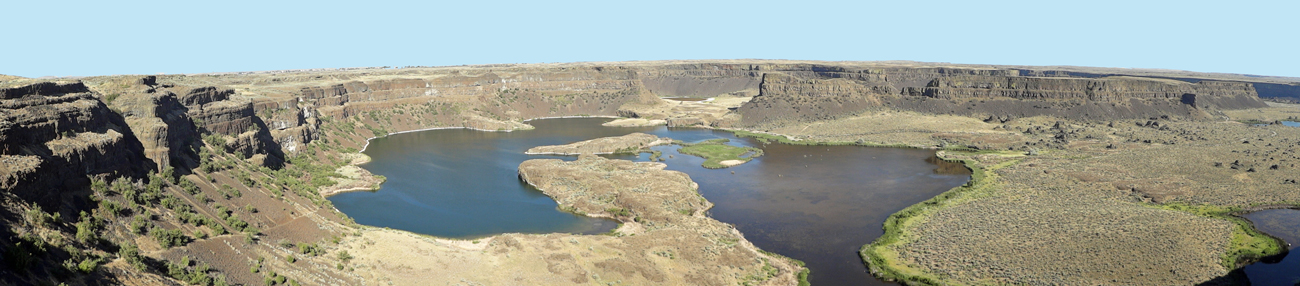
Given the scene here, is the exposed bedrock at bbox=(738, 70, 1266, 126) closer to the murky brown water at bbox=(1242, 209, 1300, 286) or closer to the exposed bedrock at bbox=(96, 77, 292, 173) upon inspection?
the murky brown water at bbox=(1242, 209, 1300, 286)

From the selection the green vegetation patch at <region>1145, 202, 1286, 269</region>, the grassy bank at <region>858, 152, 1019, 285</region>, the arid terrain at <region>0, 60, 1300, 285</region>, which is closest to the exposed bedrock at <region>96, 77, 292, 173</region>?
the arid terrain at <region>0, 60, 1300, 285</region>

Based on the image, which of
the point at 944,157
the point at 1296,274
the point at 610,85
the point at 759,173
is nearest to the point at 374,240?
the point at 759,173

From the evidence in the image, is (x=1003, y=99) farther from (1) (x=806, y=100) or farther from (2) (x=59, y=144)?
(2) (x=59, y=144)

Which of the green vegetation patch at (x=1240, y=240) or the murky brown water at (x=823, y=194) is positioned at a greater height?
the green vegetation patch at (x=1240, y=240)

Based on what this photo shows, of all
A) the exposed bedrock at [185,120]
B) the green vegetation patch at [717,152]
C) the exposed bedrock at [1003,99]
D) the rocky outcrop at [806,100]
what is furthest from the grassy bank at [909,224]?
the rocky outcrop at [806,100]

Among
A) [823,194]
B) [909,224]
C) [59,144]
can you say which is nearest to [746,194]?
[823,194]

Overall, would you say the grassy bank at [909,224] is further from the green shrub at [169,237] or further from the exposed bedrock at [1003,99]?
the exposed bedrock at [1003,99]
